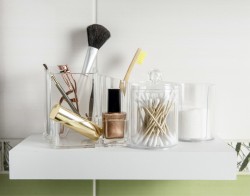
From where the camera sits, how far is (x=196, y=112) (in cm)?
74

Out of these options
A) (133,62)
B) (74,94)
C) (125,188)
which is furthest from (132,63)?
(125,188)

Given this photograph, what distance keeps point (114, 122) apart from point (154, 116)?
0.07m

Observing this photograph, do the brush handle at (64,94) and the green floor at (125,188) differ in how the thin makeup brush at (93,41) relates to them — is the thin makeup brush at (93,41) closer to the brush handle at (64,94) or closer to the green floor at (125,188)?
the brush handle at (64,94)

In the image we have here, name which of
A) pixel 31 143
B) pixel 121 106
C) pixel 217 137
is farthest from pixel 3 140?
pixel 217 137

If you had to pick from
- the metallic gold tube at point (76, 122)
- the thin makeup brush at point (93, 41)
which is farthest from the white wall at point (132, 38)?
the metallic gold tube at point (76, 122)

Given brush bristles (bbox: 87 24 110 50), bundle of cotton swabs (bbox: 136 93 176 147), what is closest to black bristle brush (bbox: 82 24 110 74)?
brush bristles (bbox: 87 24 110 50)

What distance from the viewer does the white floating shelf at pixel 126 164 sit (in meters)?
0.67

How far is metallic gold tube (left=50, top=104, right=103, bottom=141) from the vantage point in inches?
26.9

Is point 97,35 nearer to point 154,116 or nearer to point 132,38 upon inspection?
point 132,38

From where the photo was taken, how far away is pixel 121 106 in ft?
2.46

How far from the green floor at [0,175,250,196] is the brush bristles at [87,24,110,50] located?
25 cm

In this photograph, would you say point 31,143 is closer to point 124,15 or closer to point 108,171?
point 108,171

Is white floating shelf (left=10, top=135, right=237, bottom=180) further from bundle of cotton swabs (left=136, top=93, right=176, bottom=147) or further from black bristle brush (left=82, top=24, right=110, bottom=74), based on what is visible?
black bristle brush (left=82, top=24, right=110, bottom=74)

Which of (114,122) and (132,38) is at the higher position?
(132,38)
